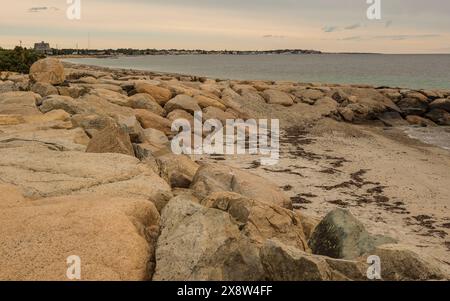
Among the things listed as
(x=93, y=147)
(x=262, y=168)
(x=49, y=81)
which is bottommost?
(x=262, y=168)

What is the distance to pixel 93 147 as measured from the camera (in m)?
9.32

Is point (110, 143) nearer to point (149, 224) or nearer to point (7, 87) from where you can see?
point (149, 224)

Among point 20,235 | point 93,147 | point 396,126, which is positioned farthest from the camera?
point 396,126

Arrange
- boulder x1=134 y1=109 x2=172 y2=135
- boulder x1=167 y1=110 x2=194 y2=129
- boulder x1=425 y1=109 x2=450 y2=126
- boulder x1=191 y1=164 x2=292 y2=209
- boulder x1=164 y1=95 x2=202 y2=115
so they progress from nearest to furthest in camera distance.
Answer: boulder x1=191 y1=164 x2=292 y2=209, boulder x1=134 y1=109 x2=172 y2=135, boulder x1=167 y1=110 x2=194 y2=129, boulder x1=164 y1=95 x2=202 y2=115, boulder x1=425 y1=109 x2=450 y2=126

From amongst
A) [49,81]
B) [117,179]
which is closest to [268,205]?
[117,179]

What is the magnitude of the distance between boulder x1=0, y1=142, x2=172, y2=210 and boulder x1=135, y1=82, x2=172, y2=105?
518 inches

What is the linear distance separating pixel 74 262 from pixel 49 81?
693 inches

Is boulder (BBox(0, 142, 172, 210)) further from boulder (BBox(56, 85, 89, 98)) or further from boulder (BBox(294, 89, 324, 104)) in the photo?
boulder (BBox(294, 89, 324, 104))

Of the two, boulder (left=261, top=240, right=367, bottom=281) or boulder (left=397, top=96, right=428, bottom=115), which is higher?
boulder (left=397, top=96, right=428, bottom=115)

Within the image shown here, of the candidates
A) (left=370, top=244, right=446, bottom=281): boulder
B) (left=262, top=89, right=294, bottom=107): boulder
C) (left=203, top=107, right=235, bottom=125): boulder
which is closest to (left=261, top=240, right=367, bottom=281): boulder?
(left=370, top=244, right=446, bottom=281): boulder

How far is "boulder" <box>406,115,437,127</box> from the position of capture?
94.2ft

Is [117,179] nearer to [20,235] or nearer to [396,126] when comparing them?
[20,235]

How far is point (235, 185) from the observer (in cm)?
902

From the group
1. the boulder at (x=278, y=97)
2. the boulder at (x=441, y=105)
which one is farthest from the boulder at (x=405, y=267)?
the boulder at (x=441, y=105)
